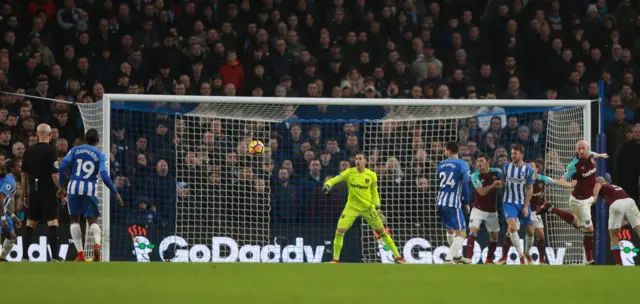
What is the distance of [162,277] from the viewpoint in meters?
8.67

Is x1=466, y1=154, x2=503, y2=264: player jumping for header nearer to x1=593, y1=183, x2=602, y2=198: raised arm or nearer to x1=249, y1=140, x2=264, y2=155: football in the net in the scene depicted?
x1=593, y1=183, x2=602, y2=198: raised arm

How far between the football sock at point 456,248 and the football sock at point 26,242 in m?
5.09

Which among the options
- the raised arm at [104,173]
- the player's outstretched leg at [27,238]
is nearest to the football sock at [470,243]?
the raised arm at [104,173]

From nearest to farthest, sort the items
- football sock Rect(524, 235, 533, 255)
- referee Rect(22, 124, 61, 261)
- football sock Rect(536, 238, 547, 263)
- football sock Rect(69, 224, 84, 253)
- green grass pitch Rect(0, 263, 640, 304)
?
1. green grass pitch Rect(0, 263, 640, 304)
2. football sock Rect(69, 224, 84, 253)
3. referee Rect(22, 124, 61, 261)
4. football sock Rect(524, 235, 533, 255)
5. football sock Rect(536, 238, 547, 263)

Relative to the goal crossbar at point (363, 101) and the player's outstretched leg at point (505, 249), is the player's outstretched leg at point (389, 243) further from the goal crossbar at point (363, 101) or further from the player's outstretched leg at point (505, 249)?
the goal crossbar at point (363, 101)

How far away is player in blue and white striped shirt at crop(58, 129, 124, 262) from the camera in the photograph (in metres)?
12.6

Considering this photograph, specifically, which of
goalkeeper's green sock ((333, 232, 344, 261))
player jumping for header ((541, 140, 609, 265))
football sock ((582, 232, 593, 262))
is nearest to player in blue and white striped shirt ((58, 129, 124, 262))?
goalkeeper's green sock ((333, 232, 344, 261))

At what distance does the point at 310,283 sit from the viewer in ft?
27.7

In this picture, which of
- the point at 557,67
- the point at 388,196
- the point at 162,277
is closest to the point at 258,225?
the point at 388,196

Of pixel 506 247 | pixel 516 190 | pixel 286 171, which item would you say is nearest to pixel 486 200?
pixel 516 190

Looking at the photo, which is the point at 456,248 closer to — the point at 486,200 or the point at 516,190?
the point at 486,200

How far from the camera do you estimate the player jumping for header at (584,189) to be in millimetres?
14070

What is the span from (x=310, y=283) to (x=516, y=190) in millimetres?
6516

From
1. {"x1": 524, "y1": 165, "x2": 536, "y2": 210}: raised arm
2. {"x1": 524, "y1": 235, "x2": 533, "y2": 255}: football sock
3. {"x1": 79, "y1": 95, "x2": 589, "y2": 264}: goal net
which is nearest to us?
{"x1": 524, "y1": 165, "x2": 536, "y2": 210}: raised arm
